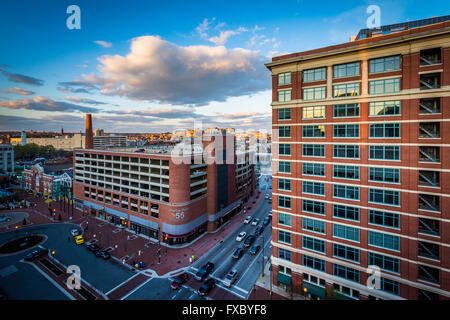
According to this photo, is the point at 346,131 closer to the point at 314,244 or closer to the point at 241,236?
the point at 314,244

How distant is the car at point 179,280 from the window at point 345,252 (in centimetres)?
2135

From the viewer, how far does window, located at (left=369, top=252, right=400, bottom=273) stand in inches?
945

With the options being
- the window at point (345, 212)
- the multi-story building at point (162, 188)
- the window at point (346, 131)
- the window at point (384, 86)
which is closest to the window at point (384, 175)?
the window at point (345, 212)

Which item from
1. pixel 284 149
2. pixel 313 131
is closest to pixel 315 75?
pixel 313 131

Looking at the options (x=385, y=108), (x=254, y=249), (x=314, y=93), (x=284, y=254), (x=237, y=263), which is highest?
(x=314, y=93)

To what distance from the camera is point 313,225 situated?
2812cm

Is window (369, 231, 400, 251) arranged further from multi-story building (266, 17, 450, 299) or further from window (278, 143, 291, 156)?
window (278, 143, 291, 156)

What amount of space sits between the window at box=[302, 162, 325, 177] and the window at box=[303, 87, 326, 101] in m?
8.43

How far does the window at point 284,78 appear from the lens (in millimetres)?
29273

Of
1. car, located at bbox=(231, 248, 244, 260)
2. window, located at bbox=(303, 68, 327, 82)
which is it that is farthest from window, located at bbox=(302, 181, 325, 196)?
car, located at bbox=(231, 248, 244, 260)

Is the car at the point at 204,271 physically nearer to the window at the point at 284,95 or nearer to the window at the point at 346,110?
the window at the point at 284,95

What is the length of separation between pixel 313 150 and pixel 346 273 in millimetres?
15357
